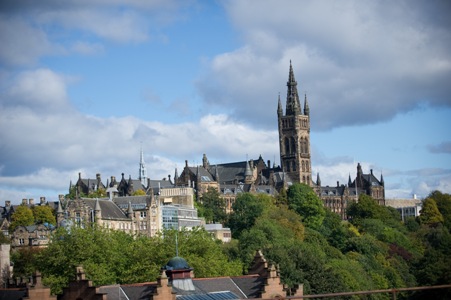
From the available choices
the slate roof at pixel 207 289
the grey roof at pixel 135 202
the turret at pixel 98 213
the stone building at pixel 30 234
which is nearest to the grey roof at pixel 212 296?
the slate roof at pixel 207 289

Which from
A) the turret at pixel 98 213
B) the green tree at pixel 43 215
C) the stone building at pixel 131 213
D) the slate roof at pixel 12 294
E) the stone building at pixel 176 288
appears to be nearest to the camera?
the stone building at pixel 176 288

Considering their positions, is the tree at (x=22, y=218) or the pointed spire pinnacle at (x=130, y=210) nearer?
the pointed spire pinnacle at (x=130, y=210)

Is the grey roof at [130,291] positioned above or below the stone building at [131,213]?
below

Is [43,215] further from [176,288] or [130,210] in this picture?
[176,288]

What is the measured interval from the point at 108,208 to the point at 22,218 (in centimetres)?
2325

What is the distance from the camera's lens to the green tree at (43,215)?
175 metres

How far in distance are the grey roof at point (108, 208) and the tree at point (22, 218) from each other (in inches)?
Result: 713

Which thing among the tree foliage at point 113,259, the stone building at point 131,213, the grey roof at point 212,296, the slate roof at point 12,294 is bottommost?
the grey roof at point 212,296

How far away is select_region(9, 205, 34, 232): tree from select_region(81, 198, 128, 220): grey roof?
1811 centimetres

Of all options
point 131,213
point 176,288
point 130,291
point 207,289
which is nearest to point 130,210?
point 131,213

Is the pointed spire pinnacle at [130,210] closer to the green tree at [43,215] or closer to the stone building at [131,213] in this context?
the stone building at [131,213]

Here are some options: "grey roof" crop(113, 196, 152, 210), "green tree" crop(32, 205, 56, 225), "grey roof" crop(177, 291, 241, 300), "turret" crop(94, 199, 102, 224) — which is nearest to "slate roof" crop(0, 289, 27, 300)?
"grey roof" crop(177, 291, 241, 300)

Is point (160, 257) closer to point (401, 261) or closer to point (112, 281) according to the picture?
point (112, 281)

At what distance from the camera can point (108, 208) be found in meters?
158
